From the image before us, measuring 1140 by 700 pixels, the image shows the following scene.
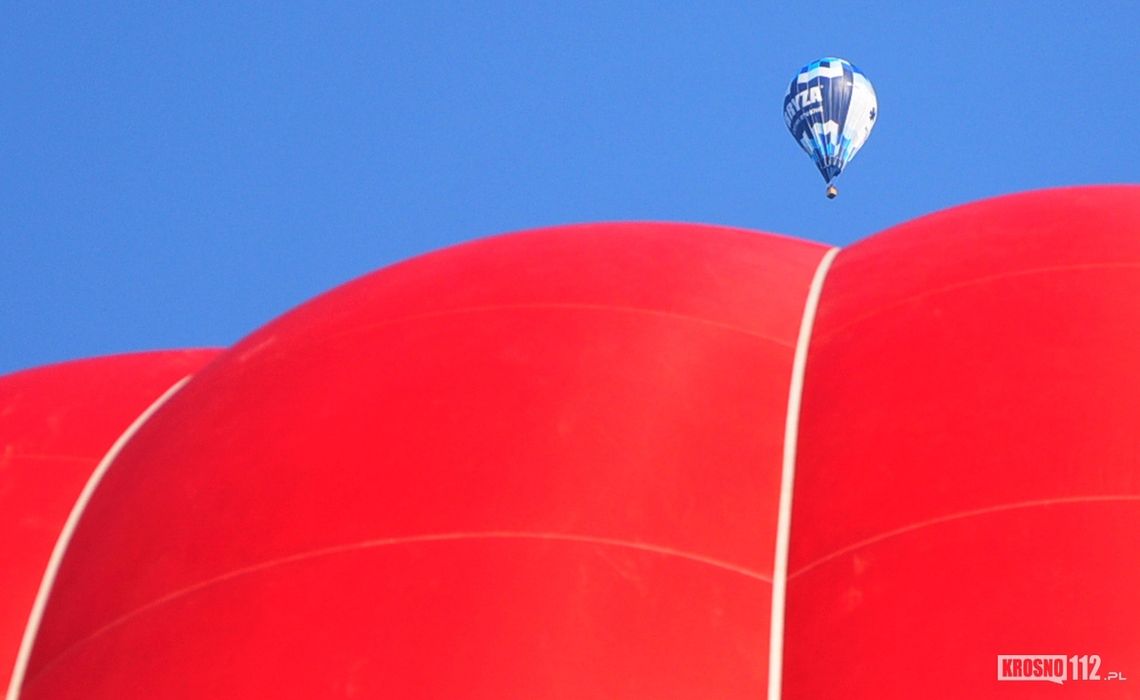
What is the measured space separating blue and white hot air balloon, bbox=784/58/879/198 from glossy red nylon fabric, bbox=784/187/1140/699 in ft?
74.8

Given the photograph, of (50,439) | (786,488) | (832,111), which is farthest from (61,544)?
(832,111)

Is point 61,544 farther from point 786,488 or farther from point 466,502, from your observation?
point 786,488

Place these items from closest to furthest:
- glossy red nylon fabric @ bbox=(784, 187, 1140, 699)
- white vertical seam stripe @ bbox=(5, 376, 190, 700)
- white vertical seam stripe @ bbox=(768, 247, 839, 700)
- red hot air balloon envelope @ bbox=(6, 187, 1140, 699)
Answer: glossy red nylon fabric @ bbox=(784, 187, 1140, 699)
red hot air balloon envelope @ bbox=(6, 187, 1140, 699)
white vertical seam stripe @ bbox=(768, 247, 839, 700)
white vertical seam stripe @ bbox=(5, 376, 190, 700)

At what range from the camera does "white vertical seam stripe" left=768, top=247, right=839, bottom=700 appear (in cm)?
1351


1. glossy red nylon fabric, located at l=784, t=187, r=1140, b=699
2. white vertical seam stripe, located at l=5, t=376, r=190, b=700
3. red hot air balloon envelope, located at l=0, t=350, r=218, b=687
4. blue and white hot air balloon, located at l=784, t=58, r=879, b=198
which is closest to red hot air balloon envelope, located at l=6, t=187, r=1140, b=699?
glossy red nylon fabric, located at l=784, t=187, r=1140, b=699

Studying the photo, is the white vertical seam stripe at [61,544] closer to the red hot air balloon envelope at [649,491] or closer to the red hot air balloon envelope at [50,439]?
the red hot air balloon envelope at [50,439]

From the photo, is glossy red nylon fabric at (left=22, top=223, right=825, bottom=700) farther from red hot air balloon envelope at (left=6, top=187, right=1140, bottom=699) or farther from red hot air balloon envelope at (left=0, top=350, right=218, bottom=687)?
red hot air balloon envelope at (left=0, top=350, right=218, bottom=687)

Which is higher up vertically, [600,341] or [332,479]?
[600,341]

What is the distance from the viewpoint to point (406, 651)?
1349 centimetres

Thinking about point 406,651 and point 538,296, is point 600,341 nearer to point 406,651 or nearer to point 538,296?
point 538,296

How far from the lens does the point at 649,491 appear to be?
14719 mm

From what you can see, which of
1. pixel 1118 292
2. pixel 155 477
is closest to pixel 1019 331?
pixel 1118 292

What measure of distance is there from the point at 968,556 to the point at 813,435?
209 cm

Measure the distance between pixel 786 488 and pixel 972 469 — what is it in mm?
1320
